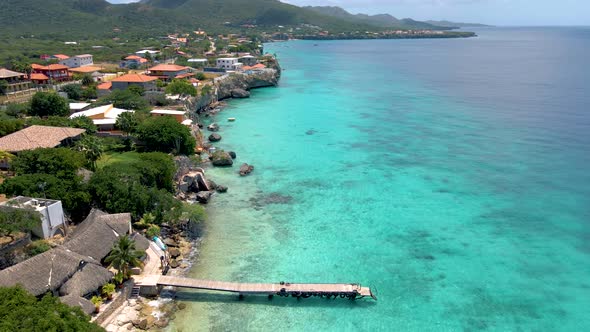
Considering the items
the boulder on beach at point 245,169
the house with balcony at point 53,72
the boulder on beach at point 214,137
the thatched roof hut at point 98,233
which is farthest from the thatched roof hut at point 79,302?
the house with balcony at point 53,72

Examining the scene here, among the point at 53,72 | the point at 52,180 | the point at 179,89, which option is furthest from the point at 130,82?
the point at 52,180

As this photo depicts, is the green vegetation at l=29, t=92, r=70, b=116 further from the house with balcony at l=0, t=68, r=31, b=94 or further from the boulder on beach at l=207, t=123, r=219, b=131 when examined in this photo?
the boulder on beach at l=207, t=123, r=219, b=131

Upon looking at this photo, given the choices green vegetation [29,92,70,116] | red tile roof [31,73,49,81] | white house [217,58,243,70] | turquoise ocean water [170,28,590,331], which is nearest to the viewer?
turquoise ocean water [170,28,590,331]

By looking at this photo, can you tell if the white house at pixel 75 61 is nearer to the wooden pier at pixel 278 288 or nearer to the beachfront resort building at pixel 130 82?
the beachfront resort building at pixel 130 82

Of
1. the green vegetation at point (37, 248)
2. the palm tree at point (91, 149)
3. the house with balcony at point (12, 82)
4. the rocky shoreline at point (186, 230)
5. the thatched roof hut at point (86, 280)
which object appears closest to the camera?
the thatched roof hut at point (86, 280)

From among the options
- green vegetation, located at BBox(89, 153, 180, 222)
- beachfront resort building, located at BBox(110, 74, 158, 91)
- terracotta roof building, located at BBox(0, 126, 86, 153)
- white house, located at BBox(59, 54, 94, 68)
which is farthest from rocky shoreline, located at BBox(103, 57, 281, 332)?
white house, located at BBox(59, 54, 94, 68)

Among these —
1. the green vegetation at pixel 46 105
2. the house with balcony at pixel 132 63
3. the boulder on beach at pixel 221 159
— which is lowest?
the boulder on beach at pixel 221 159
